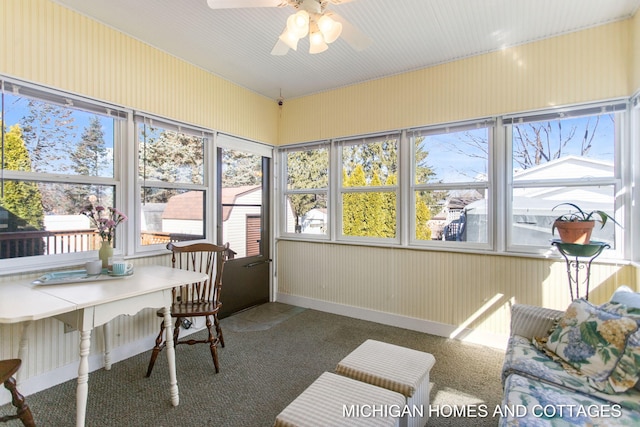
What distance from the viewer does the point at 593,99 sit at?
2451 millimetres

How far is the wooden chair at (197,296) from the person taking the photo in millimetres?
2332

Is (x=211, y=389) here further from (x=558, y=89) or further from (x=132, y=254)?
(x=558, y=89)

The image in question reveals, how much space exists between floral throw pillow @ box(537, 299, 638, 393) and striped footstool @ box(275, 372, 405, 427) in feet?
3.07

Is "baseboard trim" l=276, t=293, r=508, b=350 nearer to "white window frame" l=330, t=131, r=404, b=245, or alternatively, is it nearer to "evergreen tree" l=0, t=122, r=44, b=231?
"white window frame" l=330, t=131, r=404, b=245

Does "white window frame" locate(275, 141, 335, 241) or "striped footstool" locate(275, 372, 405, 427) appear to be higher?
"white window frame" locate(275, 141, 335, 241)

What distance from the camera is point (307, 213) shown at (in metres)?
4.03

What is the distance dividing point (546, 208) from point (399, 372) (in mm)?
2111

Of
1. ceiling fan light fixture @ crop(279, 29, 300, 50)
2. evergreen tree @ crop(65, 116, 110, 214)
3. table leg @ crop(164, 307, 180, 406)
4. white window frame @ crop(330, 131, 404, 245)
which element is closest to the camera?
ceiling fan light fixture @ crop(279, 29, 300, 50)

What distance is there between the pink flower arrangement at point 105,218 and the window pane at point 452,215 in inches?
109

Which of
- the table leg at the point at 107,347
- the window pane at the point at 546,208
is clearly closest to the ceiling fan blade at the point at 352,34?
the window pane at the point at 546,208

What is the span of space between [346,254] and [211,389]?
2018 millimetres

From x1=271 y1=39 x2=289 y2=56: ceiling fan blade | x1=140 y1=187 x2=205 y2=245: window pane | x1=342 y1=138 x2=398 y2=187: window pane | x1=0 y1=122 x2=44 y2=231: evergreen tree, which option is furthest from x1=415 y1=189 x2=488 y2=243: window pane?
x1=0 y1=122 x2=44 y2=231: evergreen tree

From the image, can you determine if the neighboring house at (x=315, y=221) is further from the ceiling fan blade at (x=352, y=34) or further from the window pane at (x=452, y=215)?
the ceiling fan blade at (x=352, y=34)

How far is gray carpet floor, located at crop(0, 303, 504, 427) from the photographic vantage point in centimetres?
184
